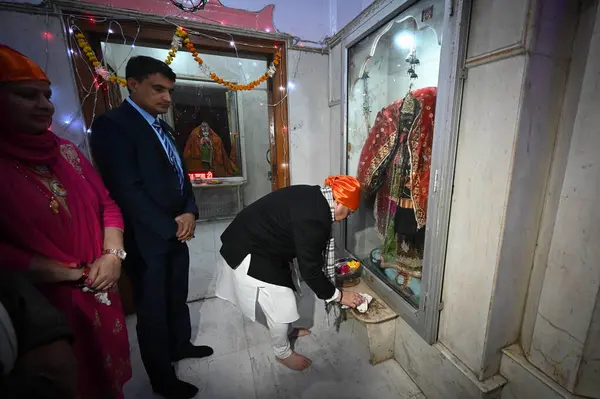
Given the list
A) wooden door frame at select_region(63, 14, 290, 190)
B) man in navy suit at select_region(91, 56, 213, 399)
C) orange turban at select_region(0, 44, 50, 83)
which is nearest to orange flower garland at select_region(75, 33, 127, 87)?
wooden door frame at select_region(63, 14, 290, 190)

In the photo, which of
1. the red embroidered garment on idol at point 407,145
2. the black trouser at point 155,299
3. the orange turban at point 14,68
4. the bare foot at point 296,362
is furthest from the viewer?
the bare foot at point 296,362

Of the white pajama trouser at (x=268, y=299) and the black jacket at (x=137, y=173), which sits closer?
the black jacket at (x=137, y=173)

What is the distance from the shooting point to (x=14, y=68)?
0.70 m

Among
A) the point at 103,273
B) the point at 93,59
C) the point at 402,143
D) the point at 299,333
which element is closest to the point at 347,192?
the point at 402,143

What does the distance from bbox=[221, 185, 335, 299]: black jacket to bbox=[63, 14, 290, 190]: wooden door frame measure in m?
0.93

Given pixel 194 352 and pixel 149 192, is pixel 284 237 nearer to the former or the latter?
pixel 149 192

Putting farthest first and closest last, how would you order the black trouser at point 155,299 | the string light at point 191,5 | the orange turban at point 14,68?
the string light at point 191,5, the black trouser at point 155,299, the orange turban at point 14,68

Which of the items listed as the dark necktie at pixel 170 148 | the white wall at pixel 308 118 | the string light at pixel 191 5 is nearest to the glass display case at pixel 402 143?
the white wall at pixel 308 118

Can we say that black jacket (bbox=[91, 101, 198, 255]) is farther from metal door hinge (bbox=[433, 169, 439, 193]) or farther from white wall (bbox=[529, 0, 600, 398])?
white wall (bbox=[529, 0, 600, 398])

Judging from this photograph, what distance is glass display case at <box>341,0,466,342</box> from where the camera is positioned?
1146 millimetres

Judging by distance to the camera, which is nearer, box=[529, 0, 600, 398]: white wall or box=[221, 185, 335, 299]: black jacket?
box=[529, 0, 600, 398]: white wall

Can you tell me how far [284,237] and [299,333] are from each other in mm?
895

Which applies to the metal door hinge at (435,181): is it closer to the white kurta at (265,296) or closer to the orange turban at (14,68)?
the white kurta at (265,296)

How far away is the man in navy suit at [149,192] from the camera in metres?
1.11
